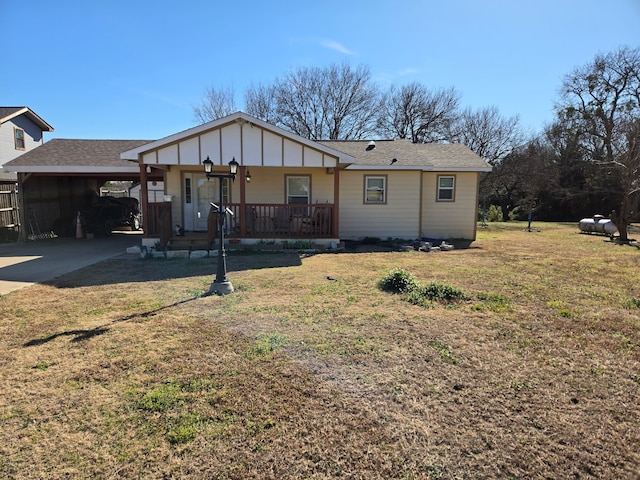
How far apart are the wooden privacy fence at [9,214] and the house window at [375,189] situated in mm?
12074

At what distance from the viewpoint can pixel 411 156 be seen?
13672mm

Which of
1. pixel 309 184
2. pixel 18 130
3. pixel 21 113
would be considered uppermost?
pixel 21 113

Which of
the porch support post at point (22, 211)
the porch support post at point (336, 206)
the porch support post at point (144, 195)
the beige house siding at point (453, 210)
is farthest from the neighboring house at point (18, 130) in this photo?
the beige house siding at point (453, 210)

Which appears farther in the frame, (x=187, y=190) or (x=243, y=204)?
(x=187, y=190)

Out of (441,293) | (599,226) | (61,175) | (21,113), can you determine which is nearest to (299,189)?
(441,293)

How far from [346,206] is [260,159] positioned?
3.80m

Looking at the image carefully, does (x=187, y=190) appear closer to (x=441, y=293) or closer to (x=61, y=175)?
(x=61, y=175)

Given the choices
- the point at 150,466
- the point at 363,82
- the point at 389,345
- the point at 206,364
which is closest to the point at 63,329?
the point at 206,364

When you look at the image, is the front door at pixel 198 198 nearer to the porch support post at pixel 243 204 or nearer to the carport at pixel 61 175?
the carport at pixel 61 175

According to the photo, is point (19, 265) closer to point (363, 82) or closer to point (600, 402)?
point (600, 402)

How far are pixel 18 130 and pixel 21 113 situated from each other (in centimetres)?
99

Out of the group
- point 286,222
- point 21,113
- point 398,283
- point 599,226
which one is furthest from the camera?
point 21,113

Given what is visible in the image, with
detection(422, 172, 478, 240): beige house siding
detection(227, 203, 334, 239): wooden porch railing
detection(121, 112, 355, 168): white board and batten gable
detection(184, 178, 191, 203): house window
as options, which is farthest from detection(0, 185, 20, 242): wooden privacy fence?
detection(422, 172, 478, 240): beige house siding

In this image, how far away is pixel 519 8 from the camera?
8227mm
